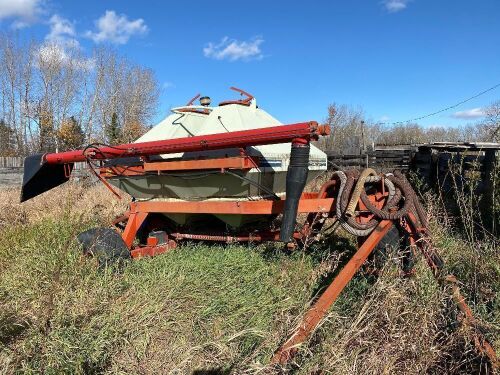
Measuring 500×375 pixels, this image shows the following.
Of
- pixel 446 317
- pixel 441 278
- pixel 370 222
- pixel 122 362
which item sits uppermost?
pixel 370 222

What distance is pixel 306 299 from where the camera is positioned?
3721mm

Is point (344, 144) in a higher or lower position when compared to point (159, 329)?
higher

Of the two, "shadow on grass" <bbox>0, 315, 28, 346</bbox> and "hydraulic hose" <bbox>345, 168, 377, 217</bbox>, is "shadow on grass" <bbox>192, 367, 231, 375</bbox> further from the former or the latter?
"hydraulic hose" <bbox>345, 168, 377, 217</bbox>

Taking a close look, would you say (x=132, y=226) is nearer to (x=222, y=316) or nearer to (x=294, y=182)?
(x=222, y=316)

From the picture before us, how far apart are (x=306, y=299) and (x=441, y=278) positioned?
1135mm

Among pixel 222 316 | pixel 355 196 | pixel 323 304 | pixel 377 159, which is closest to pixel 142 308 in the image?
pixel 222 316

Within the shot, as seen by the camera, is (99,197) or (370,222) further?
(99,197)

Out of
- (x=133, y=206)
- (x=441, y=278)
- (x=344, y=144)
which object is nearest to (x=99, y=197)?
(x=133, y=206)

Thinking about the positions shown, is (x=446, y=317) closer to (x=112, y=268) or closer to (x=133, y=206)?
(x=112, y=268)

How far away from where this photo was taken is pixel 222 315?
140 inches

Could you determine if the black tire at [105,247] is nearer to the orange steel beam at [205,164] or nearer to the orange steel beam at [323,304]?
the orange steel beam at [205,164]

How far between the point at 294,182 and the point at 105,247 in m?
2.17

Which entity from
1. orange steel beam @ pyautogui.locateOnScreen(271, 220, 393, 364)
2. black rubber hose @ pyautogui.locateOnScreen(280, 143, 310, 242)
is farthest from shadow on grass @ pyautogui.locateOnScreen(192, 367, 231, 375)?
black rubber hose @ pyautogui.locateOnScreen(280, 143, 310, 242)

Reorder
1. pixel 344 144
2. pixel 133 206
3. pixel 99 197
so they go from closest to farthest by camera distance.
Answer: pixel 133 206 < pixel 99 197 < pixel 344 144
